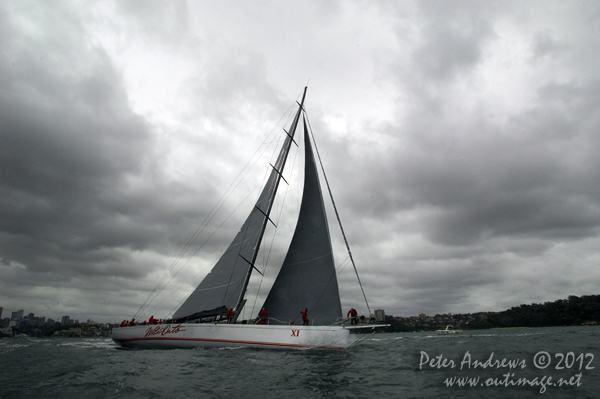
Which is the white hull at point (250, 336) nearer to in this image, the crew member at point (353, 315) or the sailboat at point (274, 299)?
the sailboat at point (274, 299)

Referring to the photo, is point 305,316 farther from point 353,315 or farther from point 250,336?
point 250,336

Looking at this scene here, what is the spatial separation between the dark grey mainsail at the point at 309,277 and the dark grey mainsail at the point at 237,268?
5.61ft

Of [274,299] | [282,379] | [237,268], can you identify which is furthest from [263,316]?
[282,379]

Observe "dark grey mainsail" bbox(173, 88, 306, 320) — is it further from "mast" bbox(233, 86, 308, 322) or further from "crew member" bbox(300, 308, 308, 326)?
"crew member" bbox(300, 308, 308, 326)

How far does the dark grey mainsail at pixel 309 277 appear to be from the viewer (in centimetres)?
1572

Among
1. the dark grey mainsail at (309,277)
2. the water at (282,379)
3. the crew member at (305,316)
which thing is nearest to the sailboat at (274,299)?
the dark grey mainsail at (309,277)

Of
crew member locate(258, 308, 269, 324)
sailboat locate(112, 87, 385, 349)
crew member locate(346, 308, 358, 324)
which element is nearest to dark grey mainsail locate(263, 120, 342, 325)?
sailboat locate(112, 87, 385, 349)

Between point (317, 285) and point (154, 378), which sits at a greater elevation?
point (317, 285)

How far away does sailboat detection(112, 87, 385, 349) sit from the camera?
46.5ft

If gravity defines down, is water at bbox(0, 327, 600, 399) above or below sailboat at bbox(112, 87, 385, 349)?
below

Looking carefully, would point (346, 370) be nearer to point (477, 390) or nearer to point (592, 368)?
point (477, 390)

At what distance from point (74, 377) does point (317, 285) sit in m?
9.91

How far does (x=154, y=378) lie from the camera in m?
8.99

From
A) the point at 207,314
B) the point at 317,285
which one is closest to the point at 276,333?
the point at 317,285
